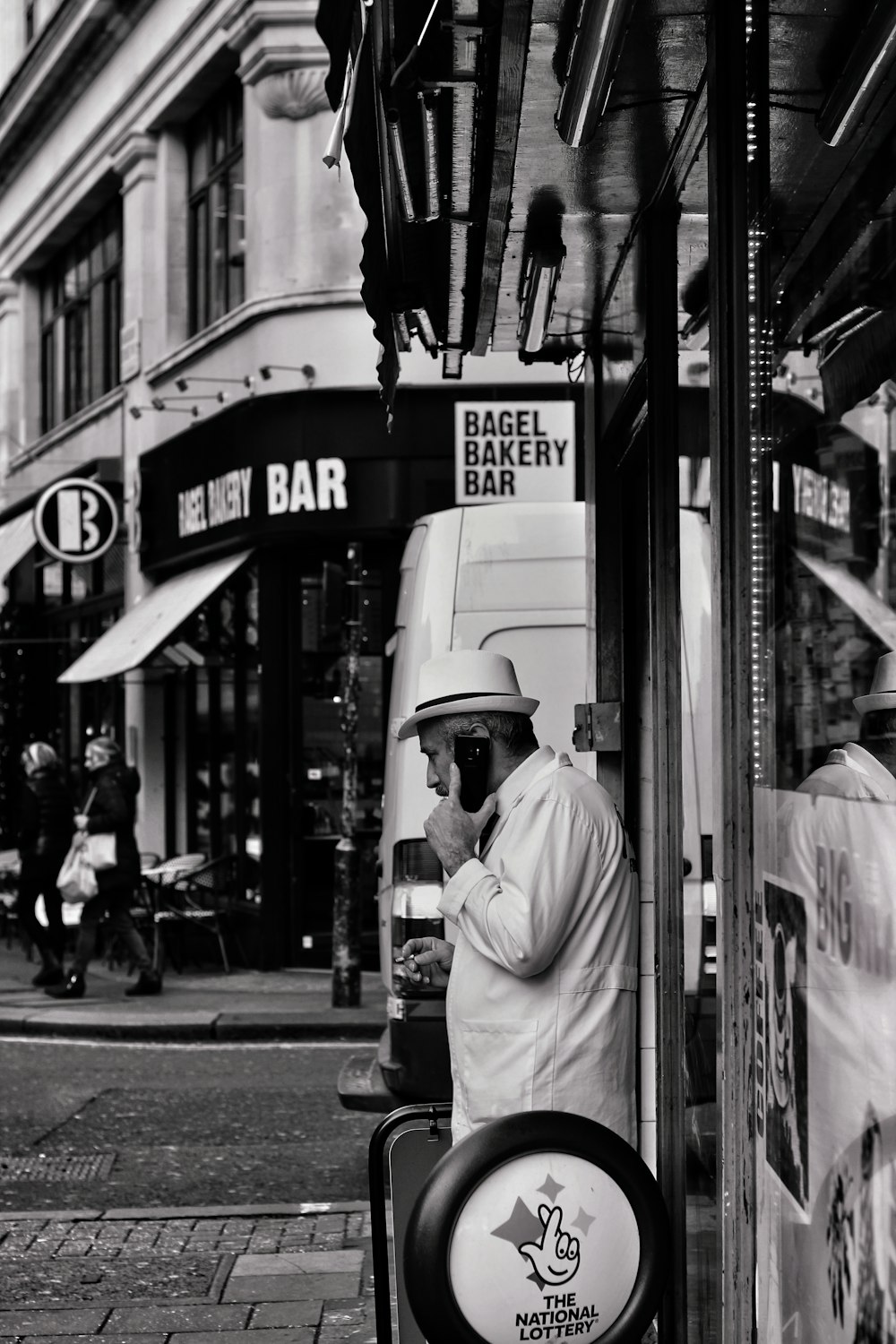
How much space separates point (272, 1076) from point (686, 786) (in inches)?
260

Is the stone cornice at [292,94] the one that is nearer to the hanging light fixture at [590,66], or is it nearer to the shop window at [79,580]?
the shop window at [79,580]

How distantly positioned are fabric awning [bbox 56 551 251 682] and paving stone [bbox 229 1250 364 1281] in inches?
385

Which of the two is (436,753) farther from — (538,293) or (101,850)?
(101,850)

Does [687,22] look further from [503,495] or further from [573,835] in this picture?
[503,495]

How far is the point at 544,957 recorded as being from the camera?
3695mm

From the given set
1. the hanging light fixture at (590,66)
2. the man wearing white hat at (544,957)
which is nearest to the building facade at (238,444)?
the man wearing white hat at (544,957)

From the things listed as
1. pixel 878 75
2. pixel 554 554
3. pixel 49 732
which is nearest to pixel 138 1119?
pixel 554 554

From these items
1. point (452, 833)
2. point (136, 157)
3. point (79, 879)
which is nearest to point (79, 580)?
point (136, 157)

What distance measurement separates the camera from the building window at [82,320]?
22.0 m

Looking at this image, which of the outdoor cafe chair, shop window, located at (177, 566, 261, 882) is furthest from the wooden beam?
shop window, located at (177, 566, 261, 882)

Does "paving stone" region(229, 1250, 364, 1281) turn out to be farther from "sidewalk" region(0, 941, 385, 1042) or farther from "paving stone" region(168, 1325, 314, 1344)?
"sidewalk" region(0, 941, 385, 1042)

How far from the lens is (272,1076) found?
34.2ft

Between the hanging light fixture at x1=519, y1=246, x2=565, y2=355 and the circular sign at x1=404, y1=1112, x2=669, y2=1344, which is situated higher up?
the hanging light fixture at x1=519, y1=246, x2=565, y2=355

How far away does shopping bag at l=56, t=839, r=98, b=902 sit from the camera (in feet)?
44.4
